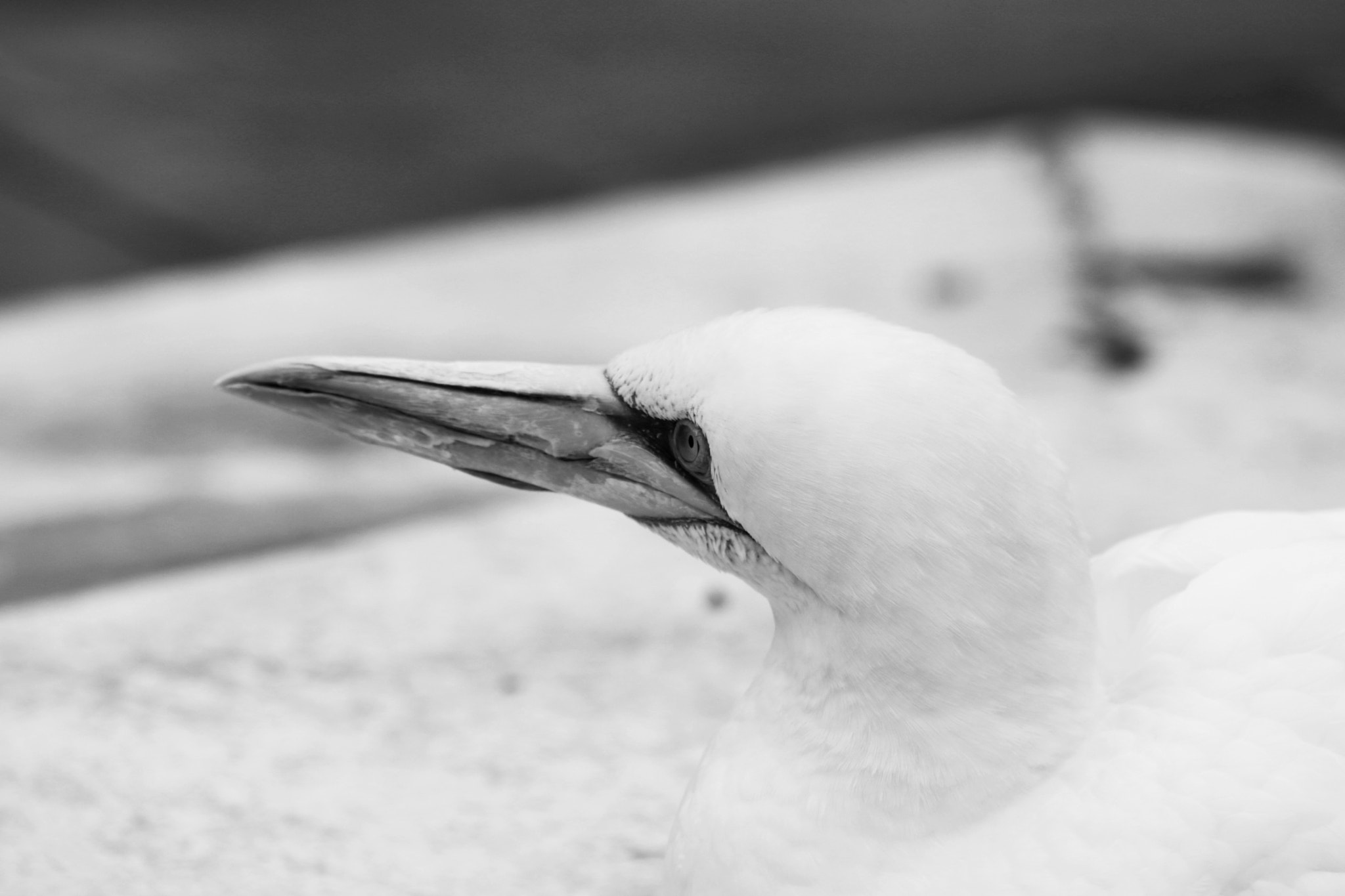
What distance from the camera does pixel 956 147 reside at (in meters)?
5.11

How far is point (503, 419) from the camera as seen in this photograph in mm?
1829

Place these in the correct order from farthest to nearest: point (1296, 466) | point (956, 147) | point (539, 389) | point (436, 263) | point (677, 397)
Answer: point (956, 147), point (436, 263), point (1296, 466), point (539, 389), point (677, 397)

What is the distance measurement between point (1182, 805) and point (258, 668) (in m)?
1.66

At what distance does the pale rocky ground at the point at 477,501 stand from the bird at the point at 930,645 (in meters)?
0.54

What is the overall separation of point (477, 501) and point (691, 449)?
185 centimetres

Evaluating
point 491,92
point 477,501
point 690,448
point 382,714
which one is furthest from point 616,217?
point 690,448

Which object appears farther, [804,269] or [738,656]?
[804,269]

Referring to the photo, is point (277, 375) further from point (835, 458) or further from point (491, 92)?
point (491, 92)

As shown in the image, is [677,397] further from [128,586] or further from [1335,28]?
[1335,28]

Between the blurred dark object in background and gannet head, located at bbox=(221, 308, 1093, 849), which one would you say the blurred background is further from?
gannet head, located at bbox=(221, 308, 1093, 849)

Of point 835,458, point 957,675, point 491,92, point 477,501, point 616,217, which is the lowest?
point 957,675

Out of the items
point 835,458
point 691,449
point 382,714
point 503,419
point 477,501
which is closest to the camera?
point 835,458

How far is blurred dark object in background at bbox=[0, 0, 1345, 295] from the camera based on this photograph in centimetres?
575

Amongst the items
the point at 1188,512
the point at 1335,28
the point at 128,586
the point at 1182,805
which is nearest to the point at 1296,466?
the point at 1188,512
